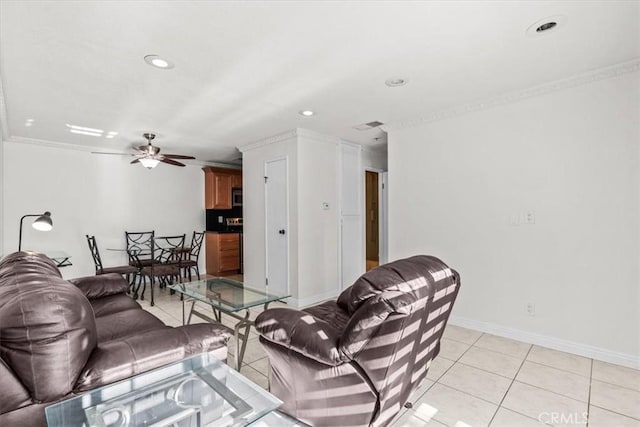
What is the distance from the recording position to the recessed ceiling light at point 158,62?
2309 millimetres

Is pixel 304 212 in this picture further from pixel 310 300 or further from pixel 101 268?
pixel 101 268

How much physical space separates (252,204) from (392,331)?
392cm

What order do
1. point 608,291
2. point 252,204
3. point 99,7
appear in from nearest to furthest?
point 99,7, point 608,291, point 252,204

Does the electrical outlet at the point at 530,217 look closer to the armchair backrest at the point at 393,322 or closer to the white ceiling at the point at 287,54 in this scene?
the white ceiling at the point at 287,54

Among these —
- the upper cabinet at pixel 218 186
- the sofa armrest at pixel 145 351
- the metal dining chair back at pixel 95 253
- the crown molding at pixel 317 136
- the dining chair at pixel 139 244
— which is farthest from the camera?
the upper cabinet at pixel 218 186

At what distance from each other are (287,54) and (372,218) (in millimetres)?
4192

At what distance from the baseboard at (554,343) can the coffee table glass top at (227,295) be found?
2112 millimetres

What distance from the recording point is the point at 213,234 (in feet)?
21.1

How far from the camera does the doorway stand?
5.93 meters

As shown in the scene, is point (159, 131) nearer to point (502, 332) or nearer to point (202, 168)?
point (202, 168)

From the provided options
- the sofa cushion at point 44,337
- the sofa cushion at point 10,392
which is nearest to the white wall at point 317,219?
the sofa cushion at point 44,337

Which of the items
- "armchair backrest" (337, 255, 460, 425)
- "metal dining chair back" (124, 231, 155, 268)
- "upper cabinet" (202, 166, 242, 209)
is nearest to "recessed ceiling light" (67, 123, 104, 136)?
"metal dining chair back" (124, 231, 155, 268)

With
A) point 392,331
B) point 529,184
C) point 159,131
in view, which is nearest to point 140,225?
point 159,131

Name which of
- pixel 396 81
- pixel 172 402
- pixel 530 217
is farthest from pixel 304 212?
pixel 172 402
